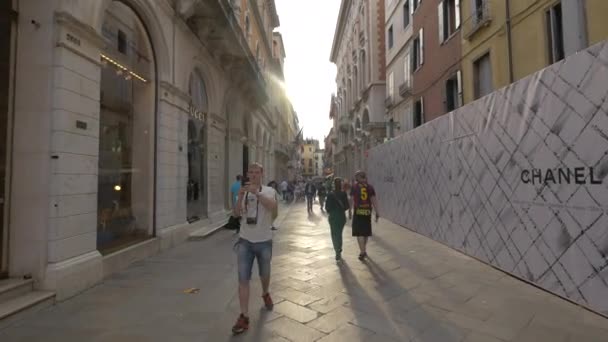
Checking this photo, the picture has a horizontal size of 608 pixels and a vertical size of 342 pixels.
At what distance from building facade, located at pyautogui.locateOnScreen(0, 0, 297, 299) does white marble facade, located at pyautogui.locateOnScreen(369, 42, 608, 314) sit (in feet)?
19.6

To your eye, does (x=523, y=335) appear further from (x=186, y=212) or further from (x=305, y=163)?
(x=305, y=163)

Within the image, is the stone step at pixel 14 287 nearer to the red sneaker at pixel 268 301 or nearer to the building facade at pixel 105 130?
the building facade at pixel 105 130

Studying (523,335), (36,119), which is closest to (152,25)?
(36,119)

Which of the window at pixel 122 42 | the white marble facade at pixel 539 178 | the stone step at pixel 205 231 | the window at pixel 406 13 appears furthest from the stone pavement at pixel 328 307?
the window at pixel 406 13

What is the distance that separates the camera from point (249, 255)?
12.8 ft

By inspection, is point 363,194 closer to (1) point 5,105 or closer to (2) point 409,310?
(2) point 409,310

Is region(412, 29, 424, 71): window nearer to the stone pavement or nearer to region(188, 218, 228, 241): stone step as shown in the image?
region(188, 218, 228, 241): stone step

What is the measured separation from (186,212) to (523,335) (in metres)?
7.85

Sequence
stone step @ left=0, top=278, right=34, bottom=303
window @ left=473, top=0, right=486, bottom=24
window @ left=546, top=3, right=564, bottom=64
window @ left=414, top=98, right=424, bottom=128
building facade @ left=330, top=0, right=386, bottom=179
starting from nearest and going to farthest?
stone step @ left=0, top=278, right=34, bottom=303, window @ left=546, top=3, right=564, bottom=64, window @ left=473, top=0, right=486, bottom=24, window @ left=414, top=98, right=424, bottom=128, building facade @ left=330, top=0, right=386, bottom=179

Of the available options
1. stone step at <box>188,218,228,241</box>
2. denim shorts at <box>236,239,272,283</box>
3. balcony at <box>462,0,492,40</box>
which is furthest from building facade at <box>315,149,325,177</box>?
denim shorts at <box>236,239,272,283</box>

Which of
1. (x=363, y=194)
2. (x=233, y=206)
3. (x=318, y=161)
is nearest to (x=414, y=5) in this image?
(x=233, y=206)

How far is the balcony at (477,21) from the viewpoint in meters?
11.9

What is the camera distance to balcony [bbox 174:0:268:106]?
9328 mm

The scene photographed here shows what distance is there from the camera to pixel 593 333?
3578 millimetres
